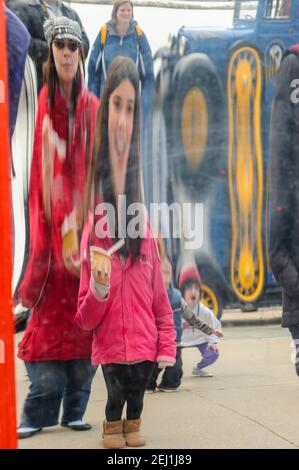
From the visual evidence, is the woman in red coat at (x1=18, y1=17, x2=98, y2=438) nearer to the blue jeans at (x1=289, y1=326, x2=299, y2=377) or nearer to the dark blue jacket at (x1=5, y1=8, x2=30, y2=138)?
the dark blue jacket at (x1=5, y1=8, x2=30, y2=138)

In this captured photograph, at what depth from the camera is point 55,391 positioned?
345cm

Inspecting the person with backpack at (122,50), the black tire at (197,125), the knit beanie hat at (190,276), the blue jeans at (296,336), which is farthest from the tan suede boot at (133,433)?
the person with backpack at (122,50)

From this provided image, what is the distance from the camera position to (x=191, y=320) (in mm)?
3539

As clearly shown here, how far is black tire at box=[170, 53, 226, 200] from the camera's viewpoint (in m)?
3.39

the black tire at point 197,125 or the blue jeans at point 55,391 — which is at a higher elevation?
the black tire at point 197,125

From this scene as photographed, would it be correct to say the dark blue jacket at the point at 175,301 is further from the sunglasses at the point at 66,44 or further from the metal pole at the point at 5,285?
the sunglasses at the point at 66,44

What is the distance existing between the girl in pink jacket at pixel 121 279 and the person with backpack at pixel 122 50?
0.08 ft

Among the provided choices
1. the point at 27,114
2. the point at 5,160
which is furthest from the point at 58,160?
the point at 5,160

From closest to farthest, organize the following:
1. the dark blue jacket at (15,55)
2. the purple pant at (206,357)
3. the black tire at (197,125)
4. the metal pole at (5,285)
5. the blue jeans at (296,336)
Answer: the metal pole at (5,285)
the dark blue jacket at (15,55)
the black tire at (197,125)
the purple pant at (206,357)
the blue jeans at (296,336)

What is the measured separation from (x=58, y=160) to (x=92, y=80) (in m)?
0.30

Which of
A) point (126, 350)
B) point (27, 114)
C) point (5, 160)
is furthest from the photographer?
point (126, 350)

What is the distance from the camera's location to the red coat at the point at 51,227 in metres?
3.33

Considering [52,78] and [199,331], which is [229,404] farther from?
[52,78]
